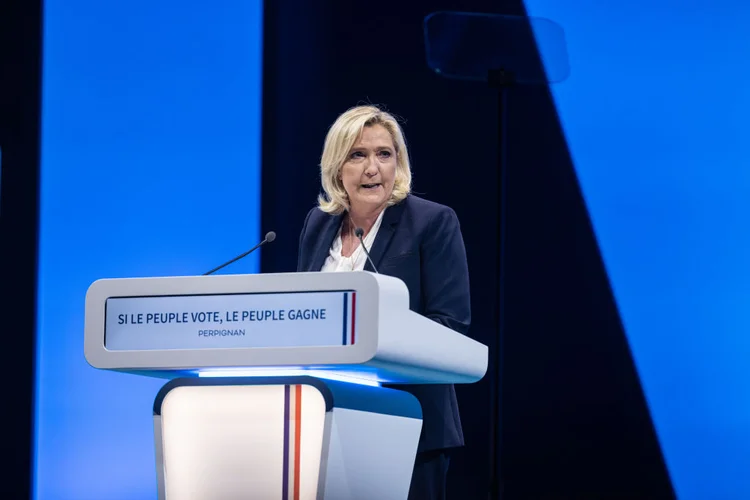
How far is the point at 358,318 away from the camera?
1.40 meters

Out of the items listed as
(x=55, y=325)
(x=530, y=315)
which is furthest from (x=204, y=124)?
(x=530, y=315)

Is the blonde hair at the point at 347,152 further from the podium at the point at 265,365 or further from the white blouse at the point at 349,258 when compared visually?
the podium at the point at 265,365

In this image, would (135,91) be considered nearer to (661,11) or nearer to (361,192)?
(361,192)

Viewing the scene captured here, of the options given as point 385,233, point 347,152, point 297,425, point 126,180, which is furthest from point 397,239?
point 126,180

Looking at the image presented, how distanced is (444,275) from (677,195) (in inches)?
61.0

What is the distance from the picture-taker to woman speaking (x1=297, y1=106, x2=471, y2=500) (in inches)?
80.9

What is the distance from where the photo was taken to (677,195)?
336 centimetres

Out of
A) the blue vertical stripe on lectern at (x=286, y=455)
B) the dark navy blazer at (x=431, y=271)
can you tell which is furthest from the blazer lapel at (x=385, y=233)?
the blue vertical stripe on lectern at (x=286, y=455)

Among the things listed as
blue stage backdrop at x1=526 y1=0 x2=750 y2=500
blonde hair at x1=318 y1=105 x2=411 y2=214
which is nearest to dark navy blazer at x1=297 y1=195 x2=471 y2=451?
blonde hair at x1=318 y1=105 x2=411 y2=214

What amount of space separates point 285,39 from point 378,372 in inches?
95.6

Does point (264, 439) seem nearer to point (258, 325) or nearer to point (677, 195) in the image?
point (258, 325)

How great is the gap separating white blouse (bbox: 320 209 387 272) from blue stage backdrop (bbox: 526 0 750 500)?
4.71 feet

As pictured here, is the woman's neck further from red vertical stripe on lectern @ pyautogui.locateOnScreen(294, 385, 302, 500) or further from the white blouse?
red vertical stripe on lectern @ pyautogui.locateOnScreen(294, 385, 302, 500)

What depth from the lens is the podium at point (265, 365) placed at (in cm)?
142
